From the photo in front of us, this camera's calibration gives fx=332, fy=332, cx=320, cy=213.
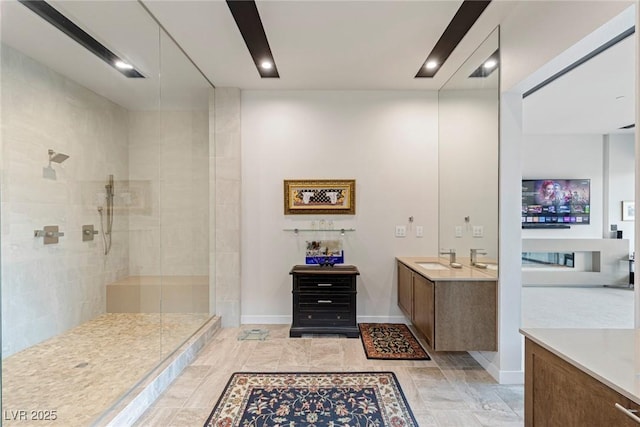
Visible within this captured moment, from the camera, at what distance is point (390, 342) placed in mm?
3477

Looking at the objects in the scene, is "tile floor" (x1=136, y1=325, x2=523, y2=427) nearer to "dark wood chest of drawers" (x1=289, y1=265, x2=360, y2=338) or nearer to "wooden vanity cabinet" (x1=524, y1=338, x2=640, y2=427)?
"dark wood chest of drawers" (x1=289, y1=265, x2=360, y2=338)

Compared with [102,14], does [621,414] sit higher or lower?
lower

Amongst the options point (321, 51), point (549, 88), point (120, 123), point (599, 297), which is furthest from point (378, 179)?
point (599, 297)

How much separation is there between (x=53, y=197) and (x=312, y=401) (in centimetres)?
234

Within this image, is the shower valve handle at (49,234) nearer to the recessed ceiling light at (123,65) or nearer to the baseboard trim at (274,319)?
the recessed ceiling light at (123,65)

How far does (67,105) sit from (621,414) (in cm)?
347

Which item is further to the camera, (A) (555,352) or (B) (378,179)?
(B) (378,179)

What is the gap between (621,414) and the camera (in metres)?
0.96

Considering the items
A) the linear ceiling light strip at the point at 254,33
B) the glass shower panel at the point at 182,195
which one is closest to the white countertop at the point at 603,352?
the linear ceiling light strip at the point at 254,33

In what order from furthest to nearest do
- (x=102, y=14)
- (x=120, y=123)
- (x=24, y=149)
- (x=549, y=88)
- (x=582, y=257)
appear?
(x=582, y=257)
(x=549, y=88)
(x=120, y=123)
(x=102, y=14)
(x=24, y=149)

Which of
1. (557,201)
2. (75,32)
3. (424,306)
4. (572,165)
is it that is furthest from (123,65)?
(572,165)

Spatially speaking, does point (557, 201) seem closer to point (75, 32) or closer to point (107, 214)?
point (107, 214)

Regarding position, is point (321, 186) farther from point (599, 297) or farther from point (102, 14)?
point (599, 297)

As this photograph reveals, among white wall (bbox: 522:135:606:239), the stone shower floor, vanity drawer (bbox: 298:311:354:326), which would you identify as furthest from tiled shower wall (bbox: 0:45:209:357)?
white wall (bbox: 522:135:606:239)
